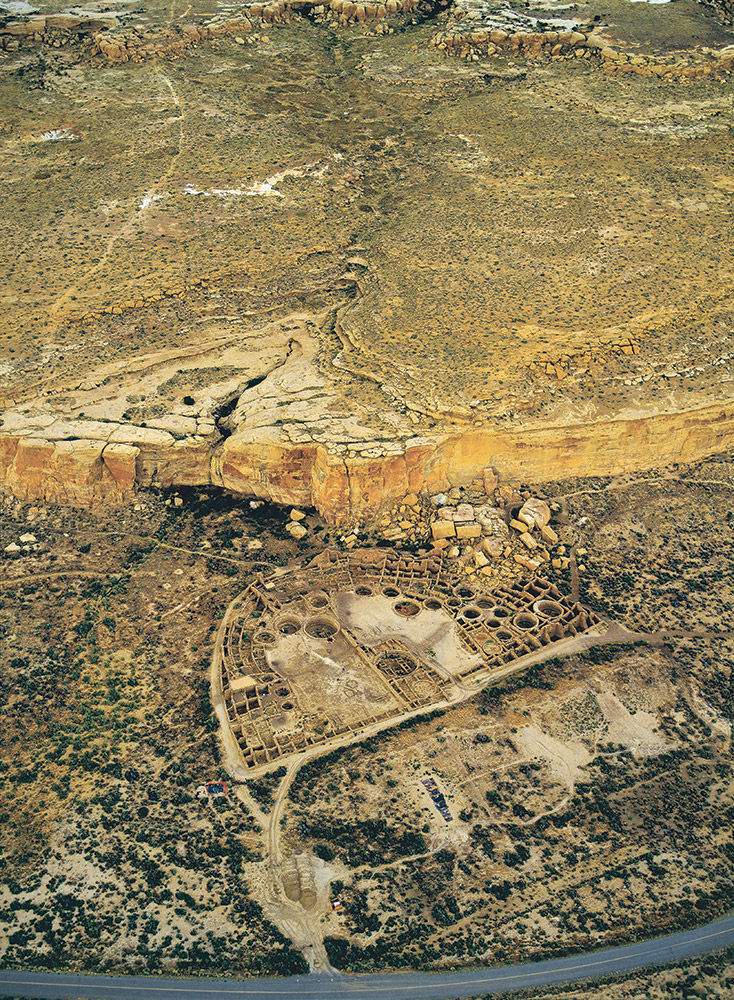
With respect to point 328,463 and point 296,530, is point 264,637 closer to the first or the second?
point 296,530

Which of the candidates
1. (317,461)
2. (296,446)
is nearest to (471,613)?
(317,461)

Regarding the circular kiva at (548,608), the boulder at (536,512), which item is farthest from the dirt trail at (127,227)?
the circular kiva at (548,608)

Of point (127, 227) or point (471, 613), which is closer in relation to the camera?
point (471, 613)

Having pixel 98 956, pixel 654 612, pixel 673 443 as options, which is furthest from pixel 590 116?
pixel 98 956

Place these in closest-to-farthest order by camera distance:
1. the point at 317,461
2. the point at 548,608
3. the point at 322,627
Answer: the point at 322,627 → the point at 548,608 → the point at 317,461

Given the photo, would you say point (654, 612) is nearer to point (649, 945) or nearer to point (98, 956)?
point (649, 945)

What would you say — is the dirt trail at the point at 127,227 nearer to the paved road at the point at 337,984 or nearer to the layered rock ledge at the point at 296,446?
the layered rock ledge at the point at 296,446
